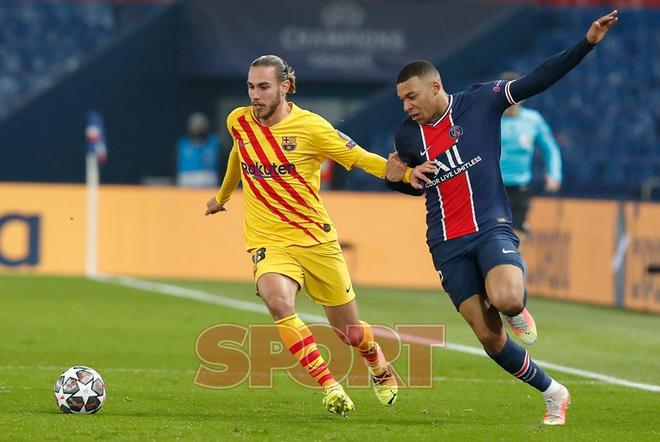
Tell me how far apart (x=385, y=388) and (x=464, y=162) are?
4.90ft

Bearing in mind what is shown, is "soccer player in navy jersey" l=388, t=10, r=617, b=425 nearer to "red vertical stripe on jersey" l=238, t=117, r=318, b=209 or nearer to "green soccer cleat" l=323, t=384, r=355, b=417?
"red vertical stripe on jersey" l=238, t=117, r=318, b=209

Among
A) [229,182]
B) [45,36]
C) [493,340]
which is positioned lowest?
[493,340]

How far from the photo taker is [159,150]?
26078 mm

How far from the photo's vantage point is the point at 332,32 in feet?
85.6

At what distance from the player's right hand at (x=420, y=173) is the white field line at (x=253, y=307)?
2.78 m

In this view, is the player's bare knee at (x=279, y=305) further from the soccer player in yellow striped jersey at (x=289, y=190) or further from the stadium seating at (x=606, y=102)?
the stadium seating at (x=606, y=102)

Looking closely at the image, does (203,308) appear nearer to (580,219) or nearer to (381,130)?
(580,219)

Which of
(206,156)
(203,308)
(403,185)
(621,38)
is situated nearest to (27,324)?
(203,308)

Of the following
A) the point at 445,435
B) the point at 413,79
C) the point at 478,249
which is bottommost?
the point at 445,435

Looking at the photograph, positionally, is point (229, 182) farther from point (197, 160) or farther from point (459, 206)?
point (197, 160)

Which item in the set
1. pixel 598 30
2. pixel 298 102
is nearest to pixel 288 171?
pixel 598 30

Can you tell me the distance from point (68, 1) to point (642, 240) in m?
15.4

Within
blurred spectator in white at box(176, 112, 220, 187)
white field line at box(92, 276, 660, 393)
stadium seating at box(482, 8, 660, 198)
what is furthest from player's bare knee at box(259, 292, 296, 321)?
blurred spectator in white at box(176, 112, 220, 187)

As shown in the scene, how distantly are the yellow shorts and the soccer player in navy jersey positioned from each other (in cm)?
59
